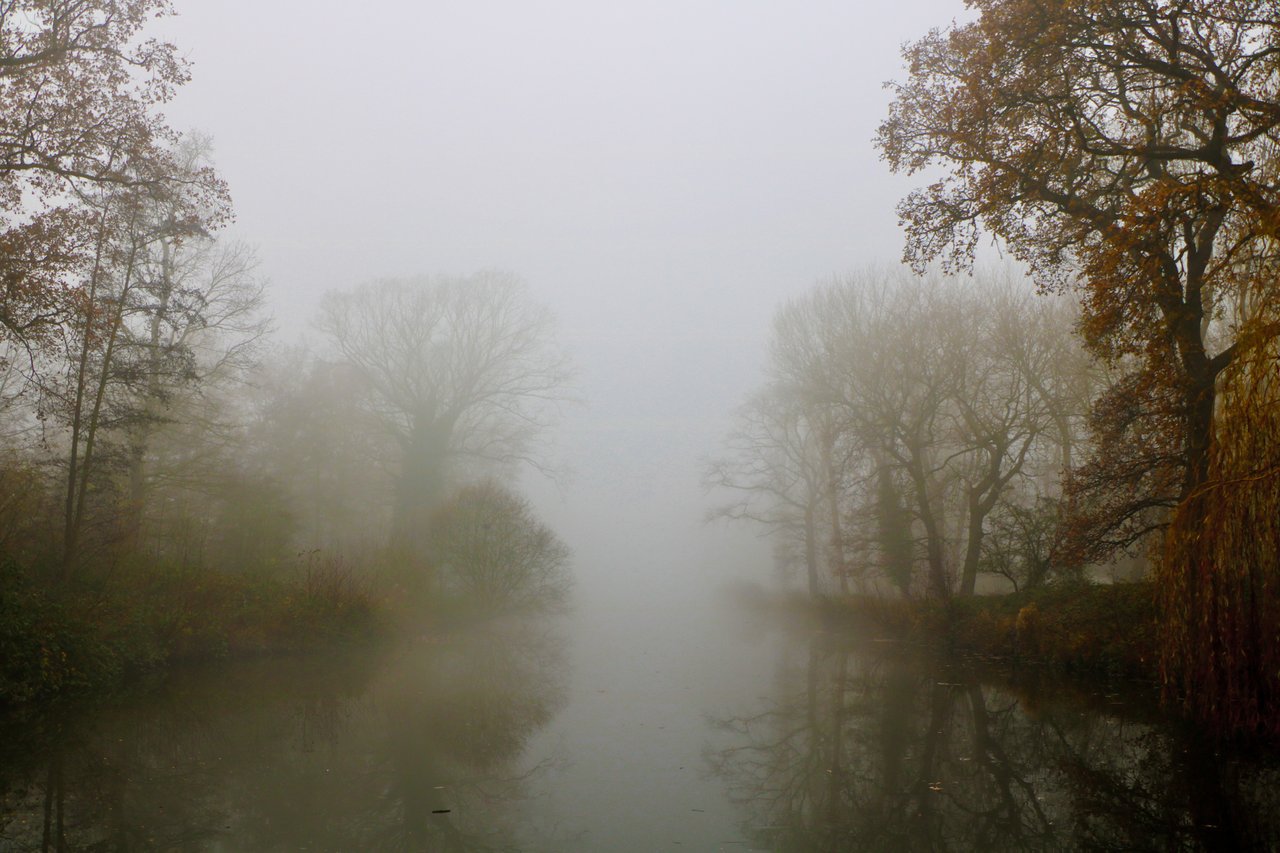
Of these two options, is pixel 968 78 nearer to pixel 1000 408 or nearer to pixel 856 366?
pixel 1000 408

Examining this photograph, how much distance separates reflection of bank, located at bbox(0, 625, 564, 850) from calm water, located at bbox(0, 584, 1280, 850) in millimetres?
34

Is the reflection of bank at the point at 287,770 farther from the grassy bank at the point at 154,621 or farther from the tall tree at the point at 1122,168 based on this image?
the tall tree at the point at 1122,168

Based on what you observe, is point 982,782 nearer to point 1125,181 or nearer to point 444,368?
point 1125,181

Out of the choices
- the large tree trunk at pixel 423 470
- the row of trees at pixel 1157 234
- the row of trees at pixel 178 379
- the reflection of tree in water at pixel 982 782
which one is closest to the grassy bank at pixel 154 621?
the row of trees at pixel 178 379

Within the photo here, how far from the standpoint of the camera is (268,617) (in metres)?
18.9

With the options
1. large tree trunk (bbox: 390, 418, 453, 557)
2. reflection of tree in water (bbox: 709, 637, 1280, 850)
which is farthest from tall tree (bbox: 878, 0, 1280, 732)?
large tree trunk (bbox: 390, 418, 453, 557)

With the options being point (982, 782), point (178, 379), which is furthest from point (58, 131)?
point (982, 782)

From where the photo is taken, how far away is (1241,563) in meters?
7.86

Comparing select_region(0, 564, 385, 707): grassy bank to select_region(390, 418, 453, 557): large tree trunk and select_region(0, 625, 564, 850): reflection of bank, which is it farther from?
select_region(390, 418, 453, 557): large tree trunk

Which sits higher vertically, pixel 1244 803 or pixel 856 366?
pixel 856 366

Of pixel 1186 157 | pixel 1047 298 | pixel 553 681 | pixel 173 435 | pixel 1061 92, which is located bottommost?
pixel 553 681

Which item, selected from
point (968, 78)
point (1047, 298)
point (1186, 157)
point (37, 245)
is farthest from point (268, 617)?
point (1047, 298)

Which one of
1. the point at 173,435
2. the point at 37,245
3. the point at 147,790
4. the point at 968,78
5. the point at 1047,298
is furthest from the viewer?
the point at 1047,298

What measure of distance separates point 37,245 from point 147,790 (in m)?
9.10
